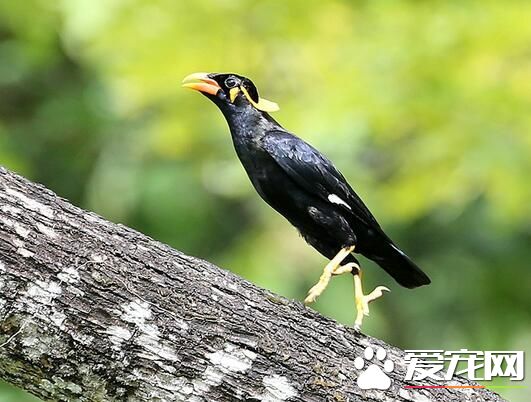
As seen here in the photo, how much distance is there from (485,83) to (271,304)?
8.27 feet

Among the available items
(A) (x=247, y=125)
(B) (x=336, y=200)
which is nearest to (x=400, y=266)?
(B) (x=336, y=200)

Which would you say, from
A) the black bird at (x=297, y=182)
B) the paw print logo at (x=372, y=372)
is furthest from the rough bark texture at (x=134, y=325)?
the black bird at (x=297, y=182)

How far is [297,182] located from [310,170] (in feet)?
0.19

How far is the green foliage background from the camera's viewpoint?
4898 millimetres

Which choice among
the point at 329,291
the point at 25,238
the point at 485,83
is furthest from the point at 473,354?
the point at 329,291

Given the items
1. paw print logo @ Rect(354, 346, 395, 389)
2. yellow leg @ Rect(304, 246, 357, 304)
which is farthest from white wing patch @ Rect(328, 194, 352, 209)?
paw print logo @ Rect(354, 346, 395, 389)

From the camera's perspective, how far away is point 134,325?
2613 millimetres

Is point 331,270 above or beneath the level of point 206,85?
beneath

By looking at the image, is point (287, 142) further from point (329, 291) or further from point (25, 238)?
point (329, 291)

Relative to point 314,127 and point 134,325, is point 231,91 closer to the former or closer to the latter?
point 134,325

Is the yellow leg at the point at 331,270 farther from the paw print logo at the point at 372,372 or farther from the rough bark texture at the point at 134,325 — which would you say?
the paw print logo at the point at 372,372

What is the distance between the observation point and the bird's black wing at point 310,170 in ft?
9.57

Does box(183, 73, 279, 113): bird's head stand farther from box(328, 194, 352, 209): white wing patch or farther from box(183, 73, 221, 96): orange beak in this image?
box(328, 194, 352, 209): white wing patch

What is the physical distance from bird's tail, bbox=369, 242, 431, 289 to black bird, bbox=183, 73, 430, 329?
1cm
